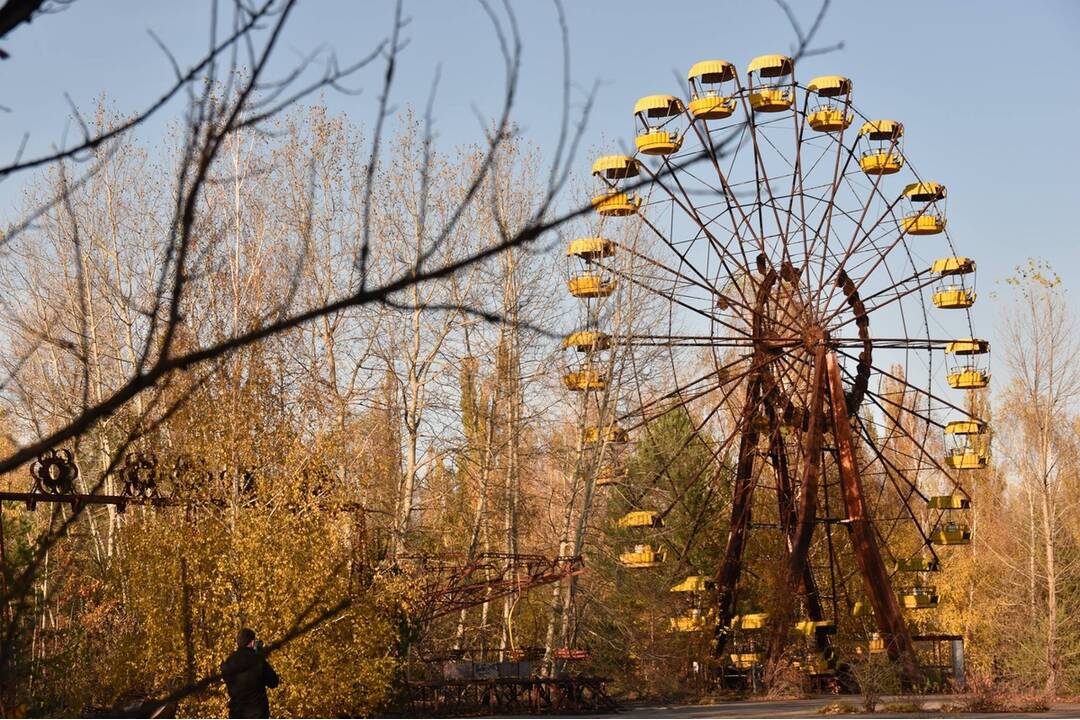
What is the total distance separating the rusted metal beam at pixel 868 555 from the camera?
21.6 m

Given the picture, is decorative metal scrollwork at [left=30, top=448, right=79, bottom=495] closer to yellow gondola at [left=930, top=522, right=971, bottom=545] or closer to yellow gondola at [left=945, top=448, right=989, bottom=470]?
yellow gondola at [left=930, top=522, right=971, bottom=545]

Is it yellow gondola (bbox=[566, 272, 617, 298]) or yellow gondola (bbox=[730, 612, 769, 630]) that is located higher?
yellow gondola (bbox=[566, 272, 617, 298])

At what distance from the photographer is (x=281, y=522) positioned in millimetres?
14336

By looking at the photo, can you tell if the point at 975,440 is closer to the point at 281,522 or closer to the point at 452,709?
the point at 452,709

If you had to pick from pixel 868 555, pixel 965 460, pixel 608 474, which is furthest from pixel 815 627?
pixel 608 474

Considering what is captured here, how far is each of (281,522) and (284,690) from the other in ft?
5.88

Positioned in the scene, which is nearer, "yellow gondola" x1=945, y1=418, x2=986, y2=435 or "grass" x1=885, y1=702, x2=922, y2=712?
"grass" x1=885, y1=702, x2=922, y2=712

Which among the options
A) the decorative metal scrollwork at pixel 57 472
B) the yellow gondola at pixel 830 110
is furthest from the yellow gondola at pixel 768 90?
the decorative metal scrollwork at pixel 57 472

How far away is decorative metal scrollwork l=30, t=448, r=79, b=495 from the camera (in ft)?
9.17

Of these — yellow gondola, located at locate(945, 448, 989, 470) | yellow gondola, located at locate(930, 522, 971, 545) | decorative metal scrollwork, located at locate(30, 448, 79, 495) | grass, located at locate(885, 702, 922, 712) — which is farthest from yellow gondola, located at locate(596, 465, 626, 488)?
decorative metal scrollwork, located at locate(30, 448, 79, 495)

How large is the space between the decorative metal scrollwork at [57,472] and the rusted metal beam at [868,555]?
12.9m

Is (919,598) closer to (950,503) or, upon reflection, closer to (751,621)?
(950,503)

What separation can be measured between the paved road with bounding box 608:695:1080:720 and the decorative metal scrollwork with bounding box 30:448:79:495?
1119cm

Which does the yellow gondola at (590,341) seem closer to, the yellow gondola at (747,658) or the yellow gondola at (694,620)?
the yellow gondola at (694,620)
